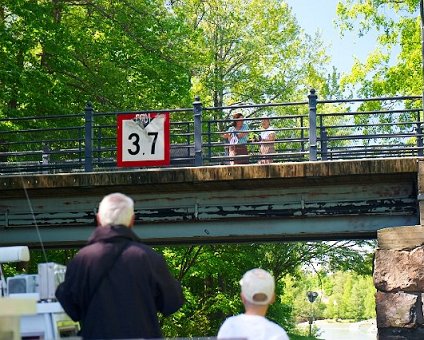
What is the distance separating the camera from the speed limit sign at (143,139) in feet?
62.8

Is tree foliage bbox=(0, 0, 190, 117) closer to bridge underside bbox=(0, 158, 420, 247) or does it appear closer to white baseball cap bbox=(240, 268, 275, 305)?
bridge underside bbox=(0, 158, 420, 247)

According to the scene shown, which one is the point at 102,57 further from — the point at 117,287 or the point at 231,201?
the point at 117,287

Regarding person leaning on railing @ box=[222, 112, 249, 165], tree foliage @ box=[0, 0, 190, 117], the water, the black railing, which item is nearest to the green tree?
the black railing

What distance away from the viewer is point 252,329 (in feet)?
18.3

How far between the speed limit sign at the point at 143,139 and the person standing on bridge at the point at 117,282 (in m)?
12.8

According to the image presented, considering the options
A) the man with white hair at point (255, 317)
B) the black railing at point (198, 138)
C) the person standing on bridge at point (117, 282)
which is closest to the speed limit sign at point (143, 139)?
the black railing at point (198, 138)

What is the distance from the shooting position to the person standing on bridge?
618 centimetres

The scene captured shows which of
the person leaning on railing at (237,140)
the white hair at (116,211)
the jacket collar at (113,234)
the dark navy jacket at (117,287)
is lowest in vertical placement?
the dark navy jacket at (117,287)

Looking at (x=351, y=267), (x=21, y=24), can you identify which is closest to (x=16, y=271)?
(x=21, y=24)

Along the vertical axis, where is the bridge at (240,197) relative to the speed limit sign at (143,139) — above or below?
below

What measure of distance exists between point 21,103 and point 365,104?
14.3 meters

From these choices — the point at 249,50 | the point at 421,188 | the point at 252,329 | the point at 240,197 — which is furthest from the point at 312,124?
the point at 249,50

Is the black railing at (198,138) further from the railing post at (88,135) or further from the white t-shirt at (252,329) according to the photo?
the white t-shirt at (252,329)

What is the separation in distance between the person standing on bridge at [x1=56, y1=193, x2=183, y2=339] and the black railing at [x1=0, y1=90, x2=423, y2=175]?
11291 mm
